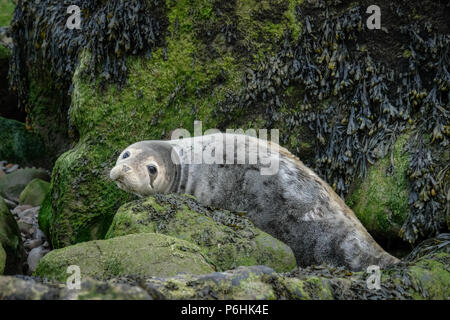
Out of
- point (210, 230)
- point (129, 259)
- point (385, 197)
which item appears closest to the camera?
point (129, 259)

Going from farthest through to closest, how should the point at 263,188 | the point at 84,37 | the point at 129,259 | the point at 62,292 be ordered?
the point at 84,37 → the point at 263,188 → the point at 129,259 → the point at 62,292

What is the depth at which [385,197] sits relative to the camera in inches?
204

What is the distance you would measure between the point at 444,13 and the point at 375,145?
4.96 feet

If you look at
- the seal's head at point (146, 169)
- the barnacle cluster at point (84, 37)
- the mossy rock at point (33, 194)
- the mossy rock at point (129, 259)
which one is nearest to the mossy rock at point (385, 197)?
the seal's head at point (146, 169)

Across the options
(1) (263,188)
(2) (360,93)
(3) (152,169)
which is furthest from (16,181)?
(2) (360,93)

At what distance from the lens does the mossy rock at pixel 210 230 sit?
12.1 feet

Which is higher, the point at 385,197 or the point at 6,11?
the point at 6,11

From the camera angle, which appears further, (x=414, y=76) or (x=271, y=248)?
(x=414, y=76)

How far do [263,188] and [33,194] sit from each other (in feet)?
12.8

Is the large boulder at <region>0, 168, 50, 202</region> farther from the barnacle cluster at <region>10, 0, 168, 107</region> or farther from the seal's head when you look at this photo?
the seal's head

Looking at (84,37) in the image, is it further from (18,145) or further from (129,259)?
(129,259)

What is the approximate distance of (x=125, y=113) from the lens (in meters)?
5.91

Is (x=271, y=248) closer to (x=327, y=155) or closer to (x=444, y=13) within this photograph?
(x=327, y=155)
